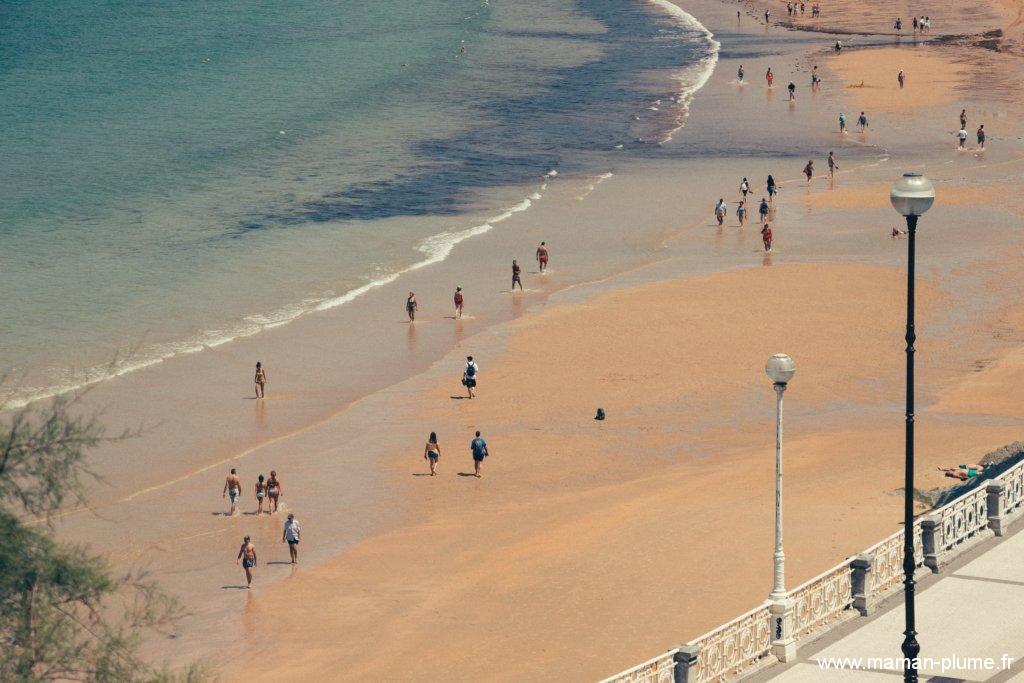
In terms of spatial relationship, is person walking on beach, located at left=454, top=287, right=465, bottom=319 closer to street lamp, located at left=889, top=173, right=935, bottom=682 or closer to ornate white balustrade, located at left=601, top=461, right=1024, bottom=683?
ornate white balustrade, located at left=601, top=461, right=1024, bottom=683

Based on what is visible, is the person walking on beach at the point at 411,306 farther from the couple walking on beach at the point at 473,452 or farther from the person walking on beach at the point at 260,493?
the person walking on beach at the point at 260,493

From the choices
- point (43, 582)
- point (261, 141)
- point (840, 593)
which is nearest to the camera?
point (43, 582)

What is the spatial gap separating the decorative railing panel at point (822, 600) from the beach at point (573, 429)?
3.40 m

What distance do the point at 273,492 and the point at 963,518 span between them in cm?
1385

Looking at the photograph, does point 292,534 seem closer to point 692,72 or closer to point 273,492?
point 273,492

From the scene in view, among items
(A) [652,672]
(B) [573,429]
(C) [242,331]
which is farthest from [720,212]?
(A) [652,672]

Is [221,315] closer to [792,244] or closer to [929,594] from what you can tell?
[792,244]

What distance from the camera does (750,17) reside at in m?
118

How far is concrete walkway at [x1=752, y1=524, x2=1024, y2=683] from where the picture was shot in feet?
58.3

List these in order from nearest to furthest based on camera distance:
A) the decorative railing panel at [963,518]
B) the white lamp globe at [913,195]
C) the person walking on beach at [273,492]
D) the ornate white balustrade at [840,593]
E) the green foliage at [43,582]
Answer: the green foliage at [43,582]
the white lamp globe at [913,195]
the ornate white balustrade at [840,593]
the decorative railing panel at [963,518]
the person walking on beach at [273,492]

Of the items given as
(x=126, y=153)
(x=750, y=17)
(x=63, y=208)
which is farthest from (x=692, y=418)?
(x=750, y=17)

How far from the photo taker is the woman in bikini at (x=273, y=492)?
30.3m

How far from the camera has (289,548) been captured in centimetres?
2834

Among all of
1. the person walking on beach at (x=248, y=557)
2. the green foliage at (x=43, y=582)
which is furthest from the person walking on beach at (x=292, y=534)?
the green foliage at (x=43, y=582)
